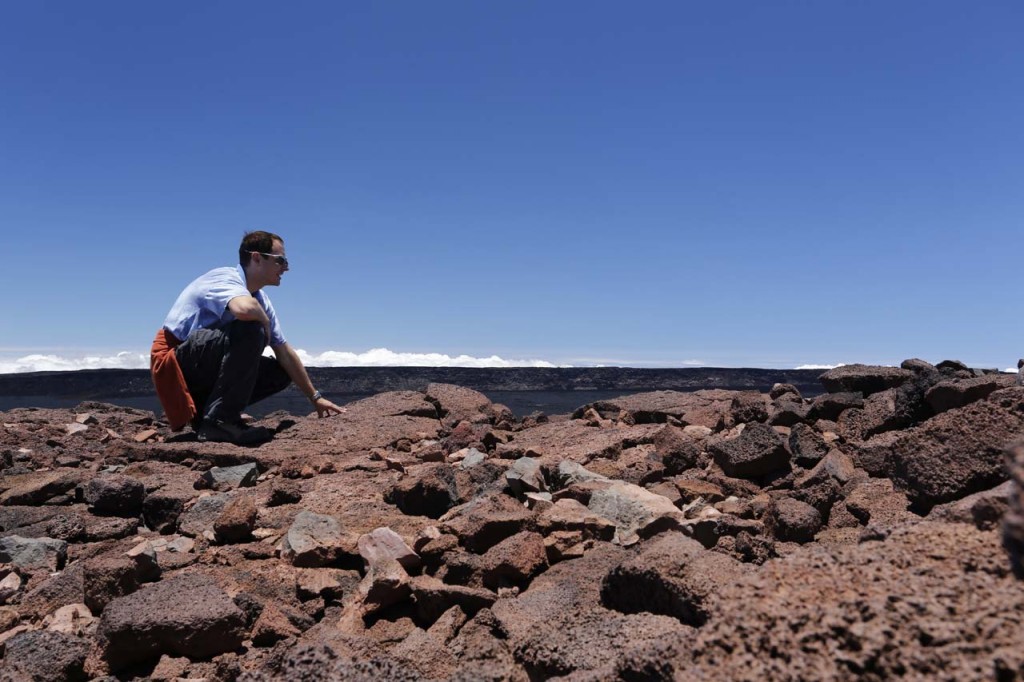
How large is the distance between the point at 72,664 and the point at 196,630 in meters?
0.39

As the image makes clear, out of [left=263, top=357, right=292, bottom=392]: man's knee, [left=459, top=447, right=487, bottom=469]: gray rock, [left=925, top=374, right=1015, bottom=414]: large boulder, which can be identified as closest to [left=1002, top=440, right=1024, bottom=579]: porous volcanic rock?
[left=925, top=374, right=1015, bottom=414]: large boulder

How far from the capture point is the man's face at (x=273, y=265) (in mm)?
6051

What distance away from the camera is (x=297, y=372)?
6.39 meters

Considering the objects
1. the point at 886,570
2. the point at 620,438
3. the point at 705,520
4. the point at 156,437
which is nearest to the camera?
the point at 886,570

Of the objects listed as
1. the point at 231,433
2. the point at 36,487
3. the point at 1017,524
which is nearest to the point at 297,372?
the point at 231,433

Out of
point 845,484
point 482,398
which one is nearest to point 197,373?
point 482,398

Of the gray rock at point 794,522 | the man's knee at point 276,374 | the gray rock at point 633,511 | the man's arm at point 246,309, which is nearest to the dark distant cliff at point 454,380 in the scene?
the man's knee at point 276,374

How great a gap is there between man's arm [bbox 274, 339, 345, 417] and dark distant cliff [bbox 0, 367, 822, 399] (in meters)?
3.10

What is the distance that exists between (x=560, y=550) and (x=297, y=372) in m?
3.94

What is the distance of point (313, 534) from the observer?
333 centimetres

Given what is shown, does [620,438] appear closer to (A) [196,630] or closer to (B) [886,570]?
(A) [196,630]

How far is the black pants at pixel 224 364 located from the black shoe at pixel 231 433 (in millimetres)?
52

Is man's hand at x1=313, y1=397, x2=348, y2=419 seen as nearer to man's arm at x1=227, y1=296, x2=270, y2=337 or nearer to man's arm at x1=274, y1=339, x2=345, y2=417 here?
man's arm at x1=274, y1=339, x2=345, y2=417

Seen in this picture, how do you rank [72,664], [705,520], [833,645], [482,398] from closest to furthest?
[833,645]
[72,664]
[705,520]
[482,398]
